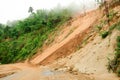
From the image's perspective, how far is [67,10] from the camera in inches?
2156

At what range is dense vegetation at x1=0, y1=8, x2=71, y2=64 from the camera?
1950 inches

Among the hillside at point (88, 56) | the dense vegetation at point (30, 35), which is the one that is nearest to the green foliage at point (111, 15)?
the hillside at point (88, 56)

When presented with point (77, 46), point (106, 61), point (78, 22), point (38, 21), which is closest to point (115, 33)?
point (106, 61)

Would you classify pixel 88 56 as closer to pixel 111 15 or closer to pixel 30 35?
pixel 111 15

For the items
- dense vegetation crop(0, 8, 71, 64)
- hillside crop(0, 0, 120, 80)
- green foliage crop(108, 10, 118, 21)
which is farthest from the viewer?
dense vegetation crop(0, 8, 71, 64)

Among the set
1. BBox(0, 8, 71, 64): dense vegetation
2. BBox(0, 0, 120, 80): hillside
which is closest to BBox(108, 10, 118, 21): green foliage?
BBox(0, 0, 120, 80): hillside

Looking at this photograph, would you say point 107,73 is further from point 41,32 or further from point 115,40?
point 41,32

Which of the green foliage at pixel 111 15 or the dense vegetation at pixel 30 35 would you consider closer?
the green foliage at pixel 111 15

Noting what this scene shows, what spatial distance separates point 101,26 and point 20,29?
129 ft

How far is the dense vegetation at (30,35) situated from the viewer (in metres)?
49.5

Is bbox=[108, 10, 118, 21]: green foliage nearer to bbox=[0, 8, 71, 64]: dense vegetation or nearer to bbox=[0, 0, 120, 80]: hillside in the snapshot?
bbox=[0, 0, 120, 80]: hillside

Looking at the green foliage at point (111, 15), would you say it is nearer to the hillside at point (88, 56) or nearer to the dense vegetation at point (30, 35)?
the hillside at point (88, 56)

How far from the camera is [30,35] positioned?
5806cm

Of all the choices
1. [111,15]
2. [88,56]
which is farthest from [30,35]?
[88,56]
